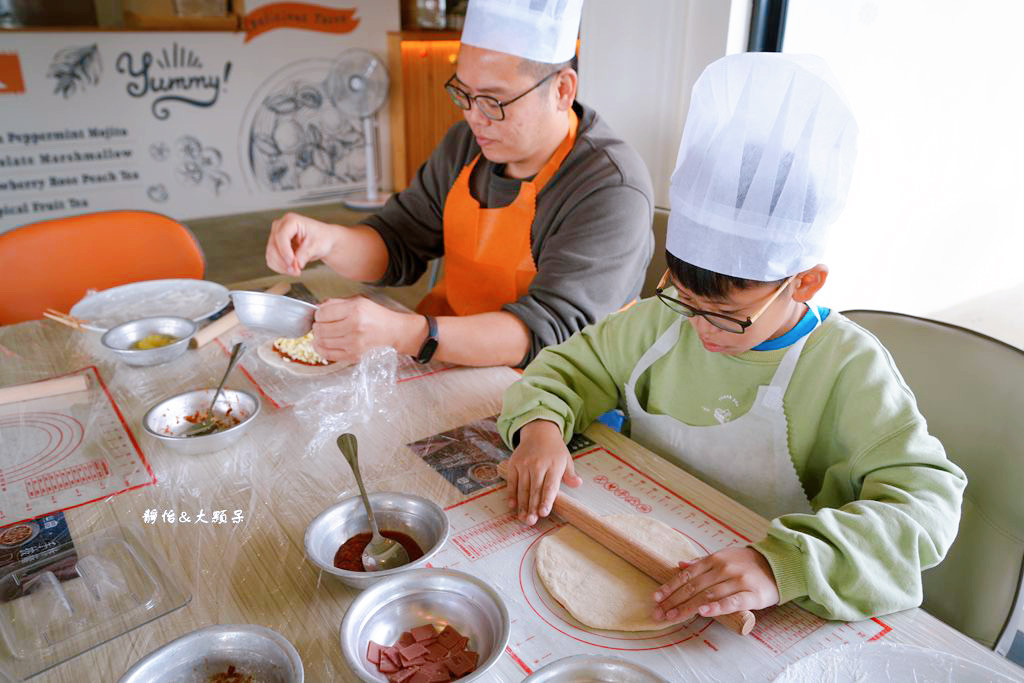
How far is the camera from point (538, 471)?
1017 millimetres

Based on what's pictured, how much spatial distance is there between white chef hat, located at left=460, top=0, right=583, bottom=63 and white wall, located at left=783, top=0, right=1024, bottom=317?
941 millimetres

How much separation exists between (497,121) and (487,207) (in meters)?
0.28

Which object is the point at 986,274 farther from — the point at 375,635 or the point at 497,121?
the point at 375,635

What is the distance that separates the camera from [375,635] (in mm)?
794

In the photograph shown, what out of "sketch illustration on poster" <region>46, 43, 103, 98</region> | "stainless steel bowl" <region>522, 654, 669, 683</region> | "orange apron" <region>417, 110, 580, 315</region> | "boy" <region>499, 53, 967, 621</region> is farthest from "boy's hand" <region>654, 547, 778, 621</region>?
"sketch illustration on poster" <region>46, 43, 103, 98</region>

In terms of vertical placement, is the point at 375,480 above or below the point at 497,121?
below

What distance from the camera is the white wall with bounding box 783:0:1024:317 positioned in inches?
75.4

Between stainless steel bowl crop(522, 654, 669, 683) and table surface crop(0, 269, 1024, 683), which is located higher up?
stainless steel bowl crop(522, 654, 669, 683)

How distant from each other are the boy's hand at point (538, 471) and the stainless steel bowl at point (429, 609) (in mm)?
182

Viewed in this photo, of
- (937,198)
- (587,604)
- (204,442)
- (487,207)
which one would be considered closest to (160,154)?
(487,207)

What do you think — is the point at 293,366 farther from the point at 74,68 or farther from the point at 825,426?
the point at 74,68

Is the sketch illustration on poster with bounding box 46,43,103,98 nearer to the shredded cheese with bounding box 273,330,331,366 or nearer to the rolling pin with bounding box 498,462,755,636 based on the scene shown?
the shredded cheese with bounding box 273,330,331,366

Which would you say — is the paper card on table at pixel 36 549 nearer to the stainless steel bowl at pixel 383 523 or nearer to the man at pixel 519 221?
the stainless steel bowl at pixel 383 523

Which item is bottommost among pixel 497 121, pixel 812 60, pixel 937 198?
pixel 937 198
